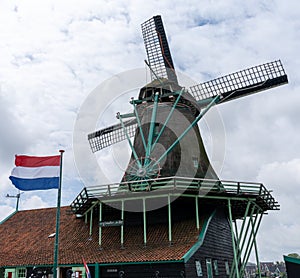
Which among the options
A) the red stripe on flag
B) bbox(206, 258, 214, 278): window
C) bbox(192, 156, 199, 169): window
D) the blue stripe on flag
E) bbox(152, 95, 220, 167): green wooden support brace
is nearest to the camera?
the blue stripe on flag

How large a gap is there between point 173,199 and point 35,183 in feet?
23.5

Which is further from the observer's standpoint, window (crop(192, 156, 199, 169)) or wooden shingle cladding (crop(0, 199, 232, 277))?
window (crop(192, 156, 199, 169))

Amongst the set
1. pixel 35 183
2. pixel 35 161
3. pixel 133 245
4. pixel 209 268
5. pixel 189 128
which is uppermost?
pixel 189 128

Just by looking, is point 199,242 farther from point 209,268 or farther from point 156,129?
point 156,129

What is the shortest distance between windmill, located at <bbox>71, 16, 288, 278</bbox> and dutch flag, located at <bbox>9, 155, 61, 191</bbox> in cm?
499

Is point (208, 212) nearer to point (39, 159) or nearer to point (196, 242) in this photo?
point (196, 242)

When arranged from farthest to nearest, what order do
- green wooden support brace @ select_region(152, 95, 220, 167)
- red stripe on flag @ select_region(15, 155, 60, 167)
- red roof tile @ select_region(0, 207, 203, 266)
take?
green wooden support brace @ select_region(152, 95, 220, 167) → red roof tile @ select_region(0, 207, 203, 266) → red stripe on flag @ select_region(15, 155, 60, 167)

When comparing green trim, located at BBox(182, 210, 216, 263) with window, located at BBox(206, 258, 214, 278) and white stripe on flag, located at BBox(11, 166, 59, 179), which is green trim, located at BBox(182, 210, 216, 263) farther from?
white stripe on flag, located at BBox(11, 166, 59, 179)

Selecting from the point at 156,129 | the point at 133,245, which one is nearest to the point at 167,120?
the point at 156,129

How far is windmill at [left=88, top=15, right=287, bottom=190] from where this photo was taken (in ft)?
71.3

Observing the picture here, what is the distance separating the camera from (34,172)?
15398 mm

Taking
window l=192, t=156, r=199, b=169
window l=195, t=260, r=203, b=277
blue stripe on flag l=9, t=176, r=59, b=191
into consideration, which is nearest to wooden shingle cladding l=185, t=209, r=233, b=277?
window l=195, t=260, r=203, b=277

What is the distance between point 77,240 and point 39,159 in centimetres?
814

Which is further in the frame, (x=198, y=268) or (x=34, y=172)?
(x=198, y=268)
